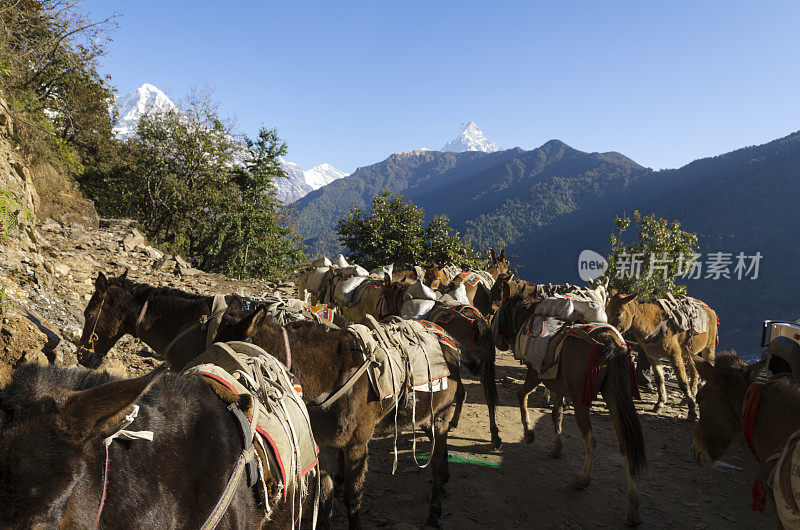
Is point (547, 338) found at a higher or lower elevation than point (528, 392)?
higher

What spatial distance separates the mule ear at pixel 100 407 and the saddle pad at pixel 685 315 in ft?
29.1

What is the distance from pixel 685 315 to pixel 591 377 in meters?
4.73

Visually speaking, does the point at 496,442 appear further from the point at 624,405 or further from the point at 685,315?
the point at 685,315

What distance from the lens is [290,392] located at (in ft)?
6.66

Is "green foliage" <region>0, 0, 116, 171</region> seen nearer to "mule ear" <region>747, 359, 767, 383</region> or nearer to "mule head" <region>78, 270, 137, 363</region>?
"mule head" <region>78, 270, 137, 363</region>

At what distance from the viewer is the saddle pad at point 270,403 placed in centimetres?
172

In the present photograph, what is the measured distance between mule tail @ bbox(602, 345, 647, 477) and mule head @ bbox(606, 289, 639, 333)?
3.50 metres

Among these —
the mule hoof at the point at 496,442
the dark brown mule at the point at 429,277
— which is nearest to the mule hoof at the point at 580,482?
the mule hoof at the point at 496,442

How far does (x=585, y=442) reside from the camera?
187 inches

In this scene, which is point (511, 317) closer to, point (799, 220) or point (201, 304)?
point (201, 304)

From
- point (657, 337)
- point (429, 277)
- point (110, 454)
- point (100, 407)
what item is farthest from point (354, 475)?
point (657, 337)

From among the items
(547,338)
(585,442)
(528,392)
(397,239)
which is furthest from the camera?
(397,239)

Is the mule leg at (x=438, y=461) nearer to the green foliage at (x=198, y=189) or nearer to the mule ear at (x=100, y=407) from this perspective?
the mule ear at (x=100, y=407)

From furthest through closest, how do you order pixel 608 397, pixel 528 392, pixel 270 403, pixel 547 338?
pixel 528 392
pixel 547 338
pixel 608 397
pixel 270 403
